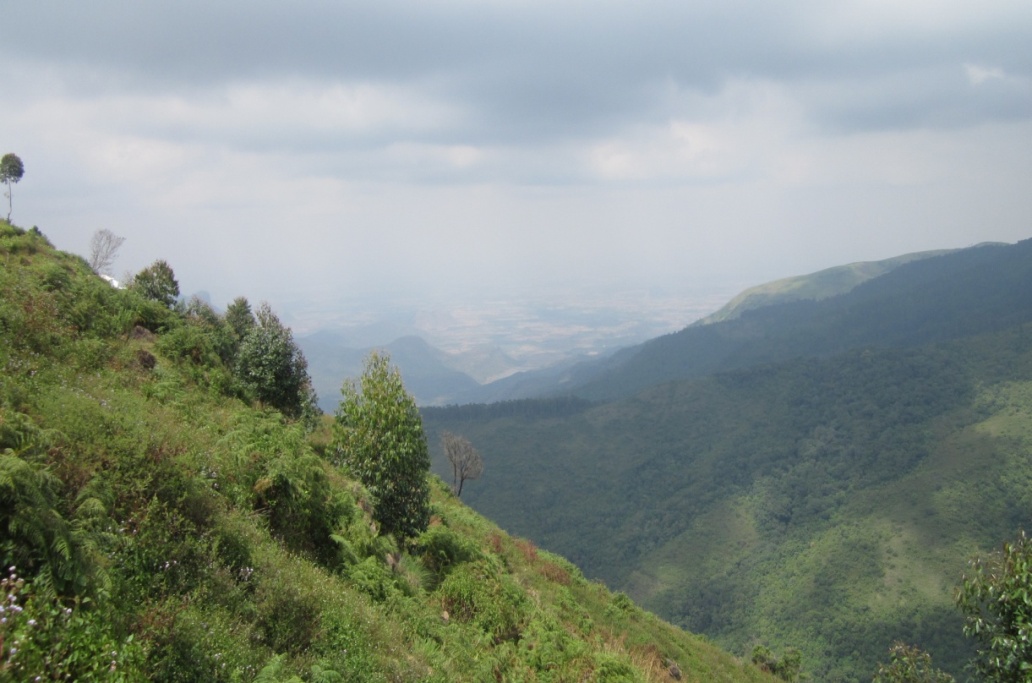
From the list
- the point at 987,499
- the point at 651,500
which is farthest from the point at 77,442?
the point at 651,500

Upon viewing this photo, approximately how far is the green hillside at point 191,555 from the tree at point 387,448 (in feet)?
1.92

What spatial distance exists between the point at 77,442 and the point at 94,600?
2767 mm

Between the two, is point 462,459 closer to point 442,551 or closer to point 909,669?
point 442,551

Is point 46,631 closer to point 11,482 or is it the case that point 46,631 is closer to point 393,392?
point 11,482

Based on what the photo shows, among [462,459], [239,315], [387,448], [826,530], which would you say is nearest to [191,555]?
[387,448]

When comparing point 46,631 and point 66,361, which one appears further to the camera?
point 66,361

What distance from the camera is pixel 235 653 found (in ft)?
21.2

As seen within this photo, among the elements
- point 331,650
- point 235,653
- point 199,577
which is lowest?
point 331,650

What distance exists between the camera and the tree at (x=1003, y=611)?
13.7 meters

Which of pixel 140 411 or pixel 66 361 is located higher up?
pixel 66 361

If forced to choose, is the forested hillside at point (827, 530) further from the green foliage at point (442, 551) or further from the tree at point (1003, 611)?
the green foliage at point (442, 551)

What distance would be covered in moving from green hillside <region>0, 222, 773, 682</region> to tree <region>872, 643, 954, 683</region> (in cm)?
628

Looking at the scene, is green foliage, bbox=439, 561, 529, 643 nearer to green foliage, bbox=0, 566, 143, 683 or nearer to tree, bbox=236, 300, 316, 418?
green foliage, bbox=0, 566, 143, 683

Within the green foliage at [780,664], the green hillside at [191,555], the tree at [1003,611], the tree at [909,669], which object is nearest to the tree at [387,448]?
the green hillside at [191,555]
